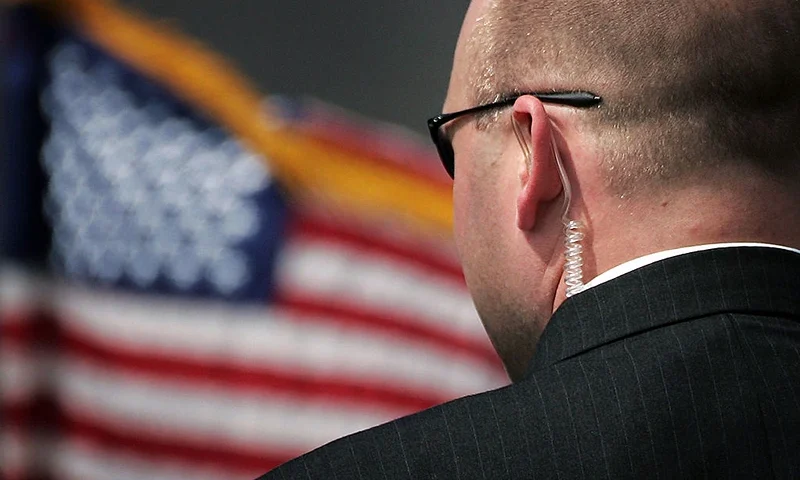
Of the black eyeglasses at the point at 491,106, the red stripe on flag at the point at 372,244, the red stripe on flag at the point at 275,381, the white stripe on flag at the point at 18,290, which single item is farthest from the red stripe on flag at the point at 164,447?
the black eyeglasses at the point at 491,106

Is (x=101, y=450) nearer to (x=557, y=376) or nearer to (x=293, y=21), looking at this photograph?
(x=293, y=21)

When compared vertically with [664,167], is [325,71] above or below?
above

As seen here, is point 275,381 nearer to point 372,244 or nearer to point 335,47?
point 372,244

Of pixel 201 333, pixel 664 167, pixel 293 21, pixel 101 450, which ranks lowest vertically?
pixel 664 167

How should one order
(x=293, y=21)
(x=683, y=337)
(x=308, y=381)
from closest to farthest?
(x=683, y=337)
(x=308, y=381)
(x=293, y=21)

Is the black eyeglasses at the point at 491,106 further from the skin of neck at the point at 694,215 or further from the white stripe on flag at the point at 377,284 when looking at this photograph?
the white stripe on flag at the point at 377,284

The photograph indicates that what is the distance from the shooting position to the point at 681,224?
0.70 m

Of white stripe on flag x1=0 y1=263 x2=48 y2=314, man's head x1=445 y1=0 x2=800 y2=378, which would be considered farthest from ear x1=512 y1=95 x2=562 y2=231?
white stripe on flag x1=0 y1=263 x2=48 y2=314

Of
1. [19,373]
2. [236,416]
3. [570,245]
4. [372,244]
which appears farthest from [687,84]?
[19,373]

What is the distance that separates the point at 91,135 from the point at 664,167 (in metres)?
1.58

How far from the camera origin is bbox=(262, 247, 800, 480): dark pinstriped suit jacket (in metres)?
0.61

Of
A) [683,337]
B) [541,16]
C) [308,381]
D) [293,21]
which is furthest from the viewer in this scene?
[293,21]

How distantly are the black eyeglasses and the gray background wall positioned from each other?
1.30 meters

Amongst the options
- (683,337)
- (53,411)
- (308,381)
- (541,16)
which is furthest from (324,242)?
(683,337)
